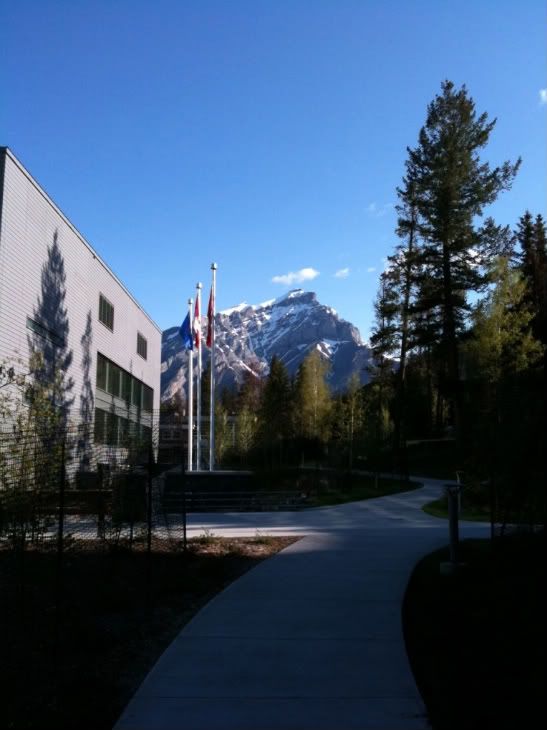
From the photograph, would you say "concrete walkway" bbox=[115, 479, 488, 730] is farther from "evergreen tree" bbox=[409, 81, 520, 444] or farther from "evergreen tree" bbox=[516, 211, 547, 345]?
"evergreen tree" bbox=[516, 211, 547, 345]

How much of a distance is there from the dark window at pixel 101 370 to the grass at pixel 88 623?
1981 cm

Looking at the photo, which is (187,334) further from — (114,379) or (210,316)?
(114,379)

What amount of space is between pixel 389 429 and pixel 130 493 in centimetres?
3618

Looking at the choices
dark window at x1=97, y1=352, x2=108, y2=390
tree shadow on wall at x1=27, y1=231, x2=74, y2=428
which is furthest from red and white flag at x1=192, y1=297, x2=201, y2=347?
tree shadow on wall at x1=27, y1=231, x2=74, y2=428

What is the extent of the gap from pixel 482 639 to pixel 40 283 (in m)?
19.4

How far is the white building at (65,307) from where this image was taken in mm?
19688

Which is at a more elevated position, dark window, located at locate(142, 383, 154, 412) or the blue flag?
the blue flag

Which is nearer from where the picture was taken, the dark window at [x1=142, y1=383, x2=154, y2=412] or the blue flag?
the blue flag

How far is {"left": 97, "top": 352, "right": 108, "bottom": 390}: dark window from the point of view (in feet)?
100

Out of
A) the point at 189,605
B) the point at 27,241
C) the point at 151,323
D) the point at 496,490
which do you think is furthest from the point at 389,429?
the point at 189,605

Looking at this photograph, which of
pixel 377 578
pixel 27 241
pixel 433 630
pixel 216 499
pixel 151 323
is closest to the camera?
pixel 433 630

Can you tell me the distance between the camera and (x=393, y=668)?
5.82 m

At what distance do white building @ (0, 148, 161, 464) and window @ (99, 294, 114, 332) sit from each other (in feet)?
0.14

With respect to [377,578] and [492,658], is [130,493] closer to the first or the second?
[377,578]
